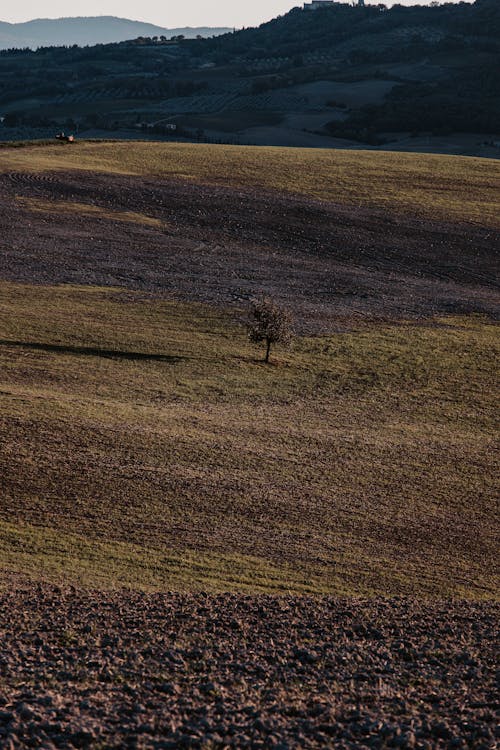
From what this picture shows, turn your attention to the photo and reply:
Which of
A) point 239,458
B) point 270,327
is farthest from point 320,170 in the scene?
point 239,458

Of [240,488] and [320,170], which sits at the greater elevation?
[320,170]

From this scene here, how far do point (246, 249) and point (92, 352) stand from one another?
1023 inches

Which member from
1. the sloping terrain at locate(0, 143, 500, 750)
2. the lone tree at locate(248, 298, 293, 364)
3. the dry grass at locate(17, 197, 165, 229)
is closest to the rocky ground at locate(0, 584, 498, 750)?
the sloping terrain at locate(0, 143, 500, 750)

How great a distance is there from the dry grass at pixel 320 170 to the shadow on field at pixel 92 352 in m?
42.0

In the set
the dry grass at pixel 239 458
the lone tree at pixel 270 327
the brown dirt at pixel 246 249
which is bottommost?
the dry grass at pixel 239 458

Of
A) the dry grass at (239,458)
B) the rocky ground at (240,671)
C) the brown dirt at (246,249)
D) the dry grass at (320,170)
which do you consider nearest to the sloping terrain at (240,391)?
the dry grass at (239,458)

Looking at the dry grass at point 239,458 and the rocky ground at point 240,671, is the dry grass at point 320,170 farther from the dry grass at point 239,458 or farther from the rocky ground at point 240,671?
the rocky ground at point 240,671

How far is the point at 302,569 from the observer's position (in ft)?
77.0

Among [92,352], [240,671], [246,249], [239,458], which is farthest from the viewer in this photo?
[246,249]

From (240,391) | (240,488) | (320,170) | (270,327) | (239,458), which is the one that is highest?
(320,170)

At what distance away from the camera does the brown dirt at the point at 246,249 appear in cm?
5641

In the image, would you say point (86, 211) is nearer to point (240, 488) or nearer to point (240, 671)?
point (240, 488)

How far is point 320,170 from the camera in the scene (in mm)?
92438

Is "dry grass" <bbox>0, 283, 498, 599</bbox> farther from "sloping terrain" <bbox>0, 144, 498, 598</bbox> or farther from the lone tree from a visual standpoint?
the lone tree
